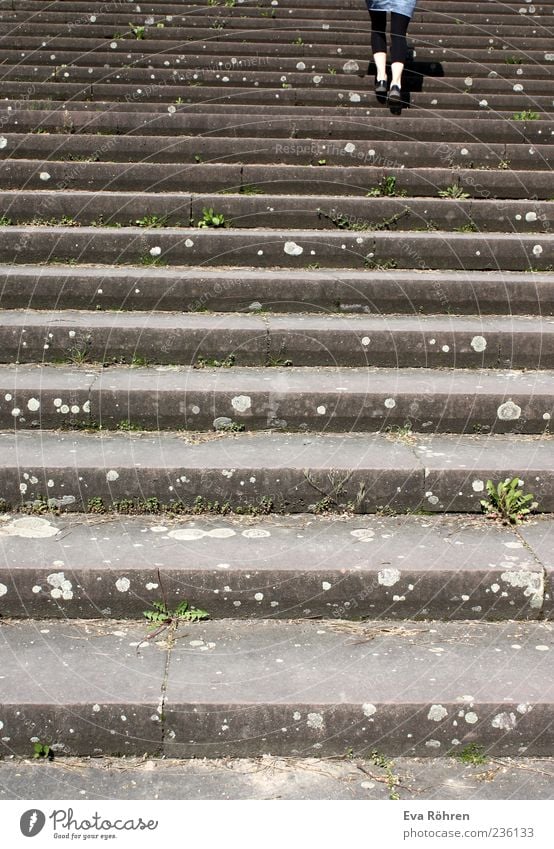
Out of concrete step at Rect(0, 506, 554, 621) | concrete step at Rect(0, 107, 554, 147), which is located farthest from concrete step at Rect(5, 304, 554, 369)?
concrete step at Rect(0, 107, 554, 147)

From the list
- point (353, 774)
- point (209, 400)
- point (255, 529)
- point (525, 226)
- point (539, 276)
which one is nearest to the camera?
point (353, 774)

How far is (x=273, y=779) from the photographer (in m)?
2.67

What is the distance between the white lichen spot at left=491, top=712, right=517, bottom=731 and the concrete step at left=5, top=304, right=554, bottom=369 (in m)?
1.99

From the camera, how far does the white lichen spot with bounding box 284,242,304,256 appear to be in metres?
4.89

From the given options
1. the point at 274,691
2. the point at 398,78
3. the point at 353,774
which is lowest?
the point at 353,774

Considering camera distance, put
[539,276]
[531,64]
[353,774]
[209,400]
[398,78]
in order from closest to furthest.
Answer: [353,774] → [209,400] → [539,276] → [398,78] → [531,64]

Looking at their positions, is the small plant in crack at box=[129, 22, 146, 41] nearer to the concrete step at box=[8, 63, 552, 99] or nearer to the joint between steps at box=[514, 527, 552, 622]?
the concrete step at box=[8, 63, 552, 99]

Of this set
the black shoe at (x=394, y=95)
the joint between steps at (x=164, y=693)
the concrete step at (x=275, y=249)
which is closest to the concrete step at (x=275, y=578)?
the joint between steps at (x=164, y=693)

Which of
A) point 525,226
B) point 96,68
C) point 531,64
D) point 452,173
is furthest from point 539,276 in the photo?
point 96,68

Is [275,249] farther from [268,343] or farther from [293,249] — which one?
[268,343]

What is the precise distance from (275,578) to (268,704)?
0.52 meters

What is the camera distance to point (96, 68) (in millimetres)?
6395

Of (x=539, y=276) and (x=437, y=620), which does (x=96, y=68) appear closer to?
(x=539, y=276)

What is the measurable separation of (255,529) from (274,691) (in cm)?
81
